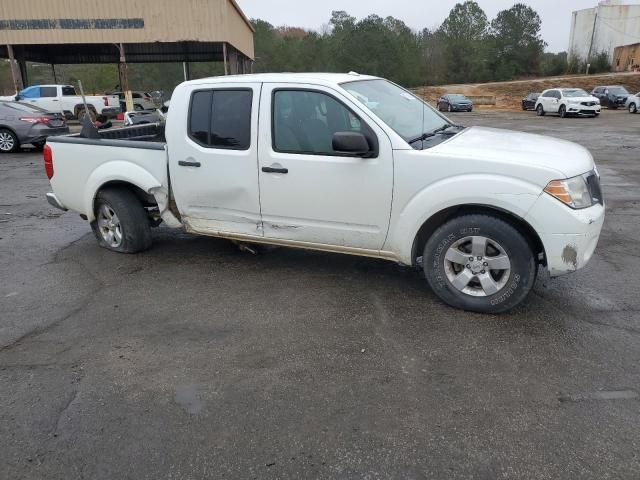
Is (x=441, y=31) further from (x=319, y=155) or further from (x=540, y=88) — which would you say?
(x=319, y=155)

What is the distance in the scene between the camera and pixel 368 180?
426cm

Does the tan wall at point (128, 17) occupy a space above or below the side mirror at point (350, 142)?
above

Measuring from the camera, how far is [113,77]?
62.5m

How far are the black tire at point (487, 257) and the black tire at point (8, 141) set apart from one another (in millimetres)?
15108

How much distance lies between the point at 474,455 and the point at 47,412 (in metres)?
2.41

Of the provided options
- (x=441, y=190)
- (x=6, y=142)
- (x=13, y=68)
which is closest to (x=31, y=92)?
(x=13, y=68)

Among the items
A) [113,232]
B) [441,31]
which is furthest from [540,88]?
[113,232]

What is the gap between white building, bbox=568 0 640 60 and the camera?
6372 centimetres

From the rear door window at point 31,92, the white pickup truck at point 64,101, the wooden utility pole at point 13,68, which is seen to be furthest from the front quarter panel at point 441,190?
the rear door window at point 31,92

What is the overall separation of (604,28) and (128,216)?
7676 centimetres

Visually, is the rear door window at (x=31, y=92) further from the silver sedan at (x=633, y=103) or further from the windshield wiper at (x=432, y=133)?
the silver sedan at (x=633, y=103)

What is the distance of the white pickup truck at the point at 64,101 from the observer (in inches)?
1027

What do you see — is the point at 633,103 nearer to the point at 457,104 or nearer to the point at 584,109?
the point at 584,109

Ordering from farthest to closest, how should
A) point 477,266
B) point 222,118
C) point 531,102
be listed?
point 531,102
point 222,118
point 477,266
